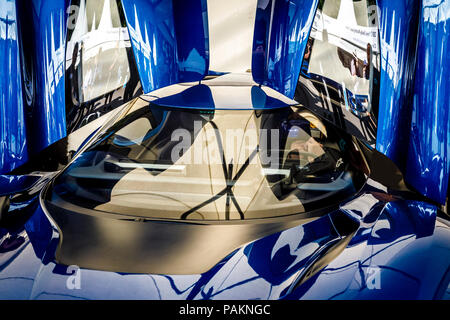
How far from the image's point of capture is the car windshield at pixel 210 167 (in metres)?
1.33

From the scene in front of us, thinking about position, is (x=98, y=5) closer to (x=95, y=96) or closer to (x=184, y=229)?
(x=95, y=96)

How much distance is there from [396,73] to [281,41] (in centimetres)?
63

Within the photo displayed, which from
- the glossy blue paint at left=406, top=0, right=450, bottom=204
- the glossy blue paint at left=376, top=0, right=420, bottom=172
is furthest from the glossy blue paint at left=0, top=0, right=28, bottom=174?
the glossy blue paint at left=406, top=0, right=450, bottom=204

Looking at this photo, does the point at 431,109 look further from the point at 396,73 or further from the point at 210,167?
the point at 210,167

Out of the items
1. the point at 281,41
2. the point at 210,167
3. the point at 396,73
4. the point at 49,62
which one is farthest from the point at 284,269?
the point at 49,62

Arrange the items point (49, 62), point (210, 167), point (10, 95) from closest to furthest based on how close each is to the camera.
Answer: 1. point (210, 167)
2. point (49, 62)
3. point (10, 95)

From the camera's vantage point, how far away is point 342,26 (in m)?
1.62

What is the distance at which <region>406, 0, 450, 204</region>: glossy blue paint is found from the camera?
1662 mm

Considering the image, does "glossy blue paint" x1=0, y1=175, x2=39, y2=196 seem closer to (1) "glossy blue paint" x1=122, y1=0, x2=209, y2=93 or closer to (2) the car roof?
(2) the car roof

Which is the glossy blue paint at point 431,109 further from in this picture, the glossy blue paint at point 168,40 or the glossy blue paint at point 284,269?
the glossy blue paint at point 168,40

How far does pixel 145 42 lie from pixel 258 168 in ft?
3.27

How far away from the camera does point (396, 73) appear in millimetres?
1642

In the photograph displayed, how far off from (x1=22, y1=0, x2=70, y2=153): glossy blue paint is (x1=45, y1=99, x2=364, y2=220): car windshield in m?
0.35
